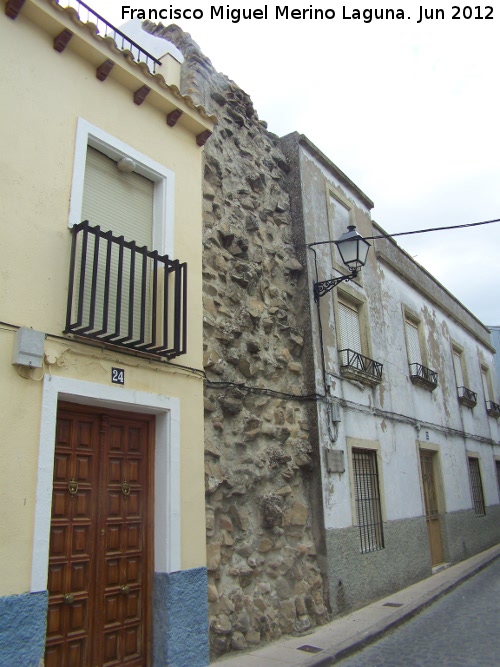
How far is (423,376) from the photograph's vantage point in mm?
11352

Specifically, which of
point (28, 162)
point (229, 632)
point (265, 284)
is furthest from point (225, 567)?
point (28, 162)

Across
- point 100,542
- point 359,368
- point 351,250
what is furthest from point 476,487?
point 100,542

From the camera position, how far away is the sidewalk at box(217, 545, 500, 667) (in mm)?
5312

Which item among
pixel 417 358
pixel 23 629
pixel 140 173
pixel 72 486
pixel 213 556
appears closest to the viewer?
pixel 23 629

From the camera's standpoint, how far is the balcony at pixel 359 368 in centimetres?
840

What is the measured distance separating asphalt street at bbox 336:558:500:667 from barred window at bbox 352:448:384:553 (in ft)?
3.70

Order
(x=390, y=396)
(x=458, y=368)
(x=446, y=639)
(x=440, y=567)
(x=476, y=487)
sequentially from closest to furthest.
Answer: (x=446, y=639) → (x=390, y=396) → (x=440, y=567) → (x=476, y=487) → (x=458, y=368)

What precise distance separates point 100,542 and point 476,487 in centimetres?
1112

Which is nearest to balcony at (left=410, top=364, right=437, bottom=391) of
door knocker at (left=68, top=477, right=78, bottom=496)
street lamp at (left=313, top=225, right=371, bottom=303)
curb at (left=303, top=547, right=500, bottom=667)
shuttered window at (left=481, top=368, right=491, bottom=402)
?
curb at (left=303, top=547, right=500, bottom=667)

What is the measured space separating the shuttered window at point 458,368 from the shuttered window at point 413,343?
2.47 m

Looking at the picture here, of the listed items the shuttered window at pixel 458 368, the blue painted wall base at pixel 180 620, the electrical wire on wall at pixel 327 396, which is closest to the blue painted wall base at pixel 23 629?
the blue painted wall base at pixel 180 620

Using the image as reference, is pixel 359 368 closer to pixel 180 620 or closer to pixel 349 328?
pixel 349 328

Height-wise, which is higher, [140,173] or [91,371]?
[140,173]

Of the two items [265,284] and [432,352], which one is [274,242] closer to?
[265,284]
